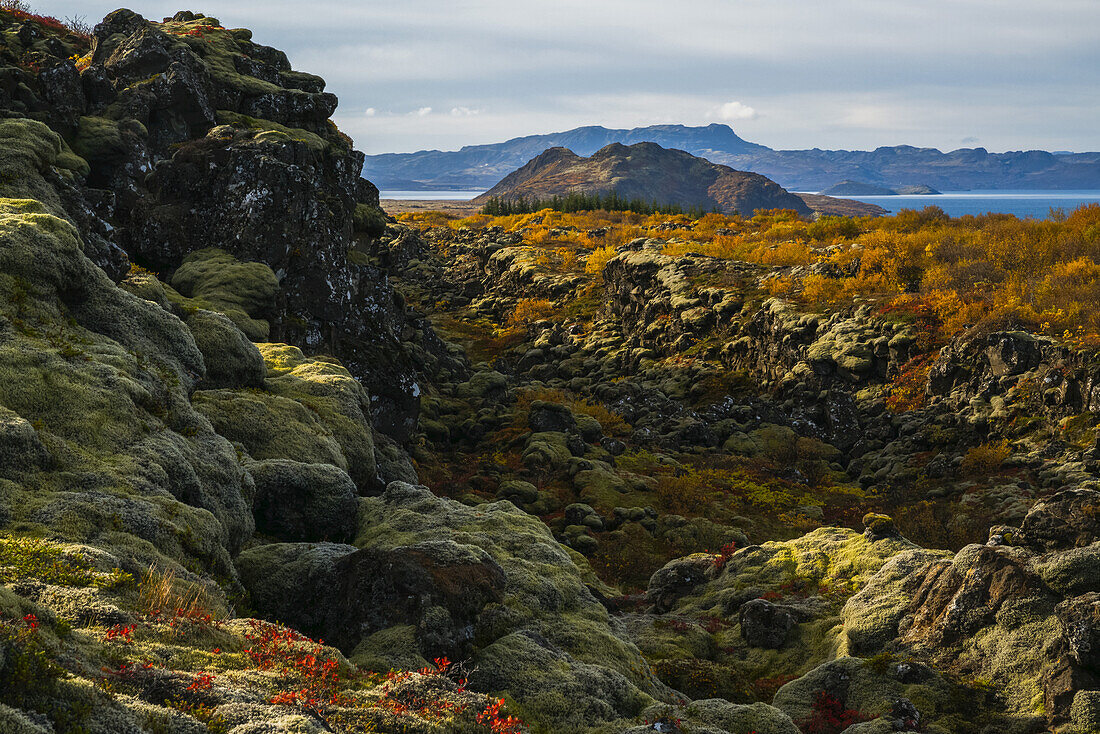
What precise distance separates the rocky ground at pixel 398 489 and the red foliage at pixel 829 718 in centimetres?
9

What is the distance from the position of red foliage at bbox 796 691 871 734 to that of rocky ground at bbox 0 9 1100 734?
9cm

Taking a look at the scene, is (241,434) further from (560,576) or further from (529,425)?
(529,425)

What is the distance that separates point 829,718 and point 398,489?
36.2ft

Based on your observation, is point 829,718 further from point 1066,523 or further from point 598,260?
point 598,260

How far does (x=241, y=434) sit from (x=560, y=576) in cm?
882

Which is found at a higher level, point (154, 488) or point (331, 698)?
point (154, 488)

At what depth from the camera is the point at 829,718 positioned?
1313cm

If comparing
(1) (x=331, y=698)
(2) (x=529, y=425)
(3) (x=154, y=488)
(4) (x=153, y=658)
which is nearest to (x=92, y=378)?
(3) (x=154, y=488)

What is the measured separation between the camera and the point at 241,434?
1725cm

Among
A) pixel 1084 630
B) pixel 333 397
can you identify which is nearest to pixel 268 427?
pixel 333 397

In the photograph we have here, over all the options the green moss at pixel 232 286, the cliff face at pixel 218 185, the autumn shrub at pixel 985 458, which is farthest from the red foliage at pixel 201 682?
the autumn shrub at pixel 985 458

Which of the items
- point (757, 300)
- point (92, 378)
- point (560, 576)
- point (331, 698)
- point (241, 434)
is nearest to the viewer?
point (331, 698)

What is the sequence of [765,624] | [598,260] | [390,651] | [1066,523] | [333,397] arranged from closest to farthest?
[390,651]
[765,624]
[1066,523]
[333,397]
[598,260]

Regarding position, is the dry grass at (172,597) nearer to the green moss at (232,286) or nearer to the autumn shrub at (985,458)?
the green moss at (232,286)
